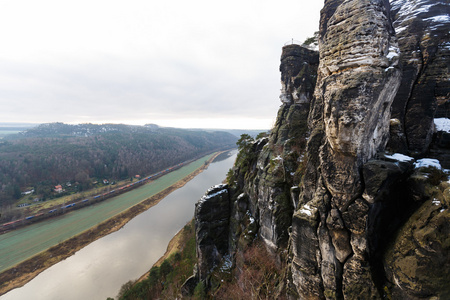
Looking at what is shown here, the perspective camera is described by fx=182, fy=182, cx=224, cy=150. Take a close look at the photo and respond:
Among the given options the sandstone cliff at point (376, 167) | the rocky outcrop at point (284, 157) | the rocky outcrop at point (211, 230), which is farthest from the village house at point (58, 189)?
the sandstone cliff at point (376, 167)

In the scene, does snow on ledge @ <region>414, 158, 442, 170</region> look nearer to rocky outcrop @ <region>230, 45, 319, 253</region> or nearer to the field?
rocky outcrop @ <region>230, 45, 319, 253</region>

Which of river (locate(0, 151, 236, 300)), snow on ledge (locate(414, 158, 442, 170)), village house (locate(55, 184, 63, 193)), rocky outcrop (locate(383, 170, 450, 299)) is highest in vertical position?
snow on ledge (locate(414, 158, 442, 170))

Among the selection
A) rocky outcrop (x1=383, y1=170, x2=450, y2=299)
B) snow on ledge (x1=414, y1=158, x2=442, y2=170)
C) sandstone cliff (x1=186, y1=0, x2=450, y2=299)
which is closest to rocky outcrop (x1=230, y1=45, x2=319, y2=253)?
sandstone cliff (x1=186, y1=0, x2=450, y2=299)

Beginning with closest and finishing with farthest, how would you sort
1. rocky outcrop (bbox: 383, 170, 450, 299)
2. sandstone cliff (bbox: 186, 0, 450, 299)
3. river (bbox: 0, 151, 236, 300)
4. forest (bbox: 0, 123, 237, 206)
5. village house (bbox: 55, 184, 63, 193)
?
rocky outcrop (bbox: 383, 170, 450, 299)
sandstone cliff (bbox: 186, 0, 450, 299)
river (bbox: 0, 151, 236, 300)
village house (bbox: 55, 184, 63, 193)
forest (bbox: 0, 123, 237, 206)

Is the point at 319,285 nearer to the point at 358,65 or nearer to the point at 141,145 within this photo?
the point at 358,65

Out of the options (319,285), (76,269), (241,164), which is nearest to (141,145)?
(76,269)
